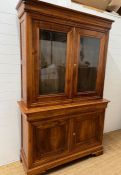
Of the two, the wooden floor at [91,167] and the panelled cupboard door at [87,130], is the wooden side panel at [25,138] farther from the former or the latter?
the panelled cupboard door at [87,130]

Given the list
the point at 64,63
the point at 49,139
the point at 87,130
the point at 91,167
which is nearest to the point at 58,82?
the point at 64,63

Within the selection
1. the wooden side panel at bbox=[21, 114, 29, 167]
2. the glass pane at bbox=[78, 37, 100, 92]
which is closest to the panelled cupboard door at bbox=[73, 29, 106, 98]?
the glass pane at bbox=[78, 37, 100, 92]

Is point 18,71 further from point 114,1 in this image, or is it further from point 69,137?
point 114,1

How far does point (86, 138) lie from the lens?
211 centimetres

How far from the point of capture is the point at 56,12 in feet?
5.10

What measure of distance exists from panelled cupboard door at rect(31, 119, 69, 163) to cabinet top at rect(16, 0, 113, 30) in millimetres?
1120

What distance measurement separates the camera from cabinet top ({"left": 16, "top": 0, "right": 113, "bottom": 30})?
1428mm

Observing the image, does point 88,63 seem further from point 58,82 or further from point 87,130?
point 87,130

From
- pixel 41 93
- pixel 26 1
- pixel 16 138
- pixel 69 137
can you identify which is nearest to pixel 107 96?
Answer: pixel 69 137

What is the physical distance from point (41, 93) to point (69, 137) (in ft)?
Result: 2.26

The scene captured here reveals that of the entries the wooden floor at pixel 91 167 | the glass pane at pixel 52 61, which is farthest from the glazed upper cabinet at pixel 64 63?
the wooden floor at pixel 91 167

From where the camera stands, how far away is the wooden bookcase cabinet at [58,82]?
5.08ft

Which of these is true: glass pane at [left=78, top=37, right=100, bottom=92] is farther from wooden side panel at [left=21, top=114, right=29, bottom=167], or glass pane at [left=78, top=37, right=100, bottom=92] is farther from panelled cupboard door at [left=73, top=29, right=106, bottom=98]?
wooden side panel at [left=21, top=114, right=29, bottom=167]

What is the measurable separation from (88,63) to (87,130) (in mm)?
890
